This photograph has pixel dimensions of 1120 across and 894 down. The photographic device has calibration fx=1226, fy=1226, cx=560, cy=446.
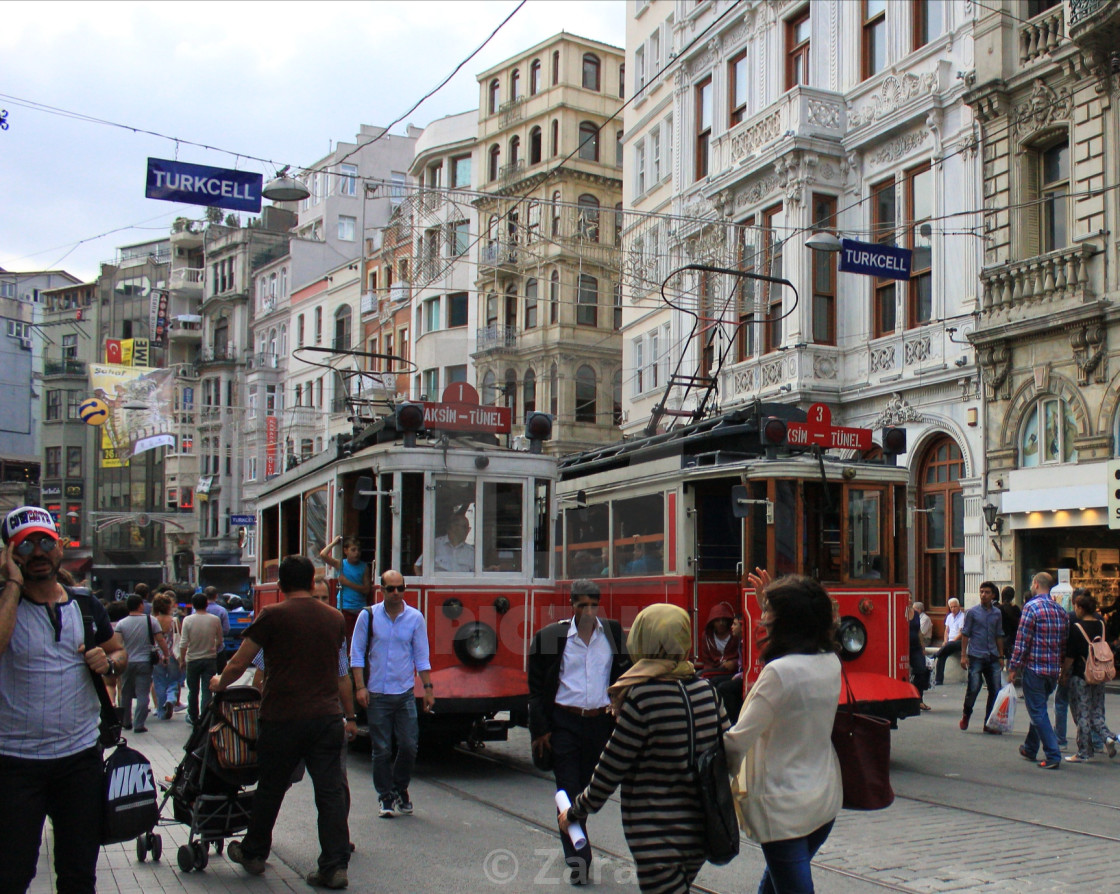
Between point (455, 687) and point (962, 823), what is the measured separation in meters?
4.37

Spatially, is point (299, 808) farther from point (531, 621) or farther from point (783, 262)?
point (783, 262)

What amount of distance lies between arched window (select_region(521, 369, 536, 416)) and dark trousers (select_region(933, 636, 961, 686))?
911 inches

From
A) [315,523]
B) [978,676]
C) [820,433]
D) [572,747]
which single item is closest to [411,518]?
[315,523]

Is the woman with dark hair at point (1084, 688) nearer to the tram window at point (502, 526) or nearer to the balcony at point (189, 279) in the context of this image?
the tram window at point (502, 526)

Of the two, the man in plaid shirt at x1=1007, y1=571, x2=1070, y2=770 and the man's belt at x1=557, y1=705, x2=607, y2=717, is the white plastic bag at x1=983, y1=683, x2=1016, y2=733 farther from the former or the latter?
the man's belt at x1=557, y1=705, x2=607, y2=717

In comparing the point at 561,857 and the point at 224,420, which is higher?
the point at 224,420

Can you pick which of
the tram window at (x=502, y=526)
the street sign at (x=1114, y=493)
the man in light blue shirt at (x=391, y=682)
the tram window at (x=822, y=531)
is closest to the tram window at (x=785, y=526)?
the tram window at (x=822, y=531)

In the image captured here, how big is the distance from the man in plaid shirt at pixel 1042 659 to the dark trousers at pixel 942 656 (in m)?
5.80

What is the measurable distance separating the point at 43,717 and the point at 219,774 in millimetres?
2325

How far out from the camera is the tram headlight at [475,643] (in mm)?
11148

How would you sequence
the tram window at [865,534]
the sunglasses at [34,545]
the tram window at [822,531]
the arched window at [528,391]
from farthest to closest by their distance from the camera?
the arched window at [528,391], the tram window at [865,534], the tram window at [822,531], the sunglasses at [34,545]

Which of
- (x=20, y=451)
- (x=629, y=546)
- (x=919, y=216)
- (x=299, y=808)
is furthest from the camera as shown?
(x=20, y=451)

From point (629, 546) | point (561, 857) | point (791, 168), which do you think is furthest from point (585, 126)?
point (561, 857)

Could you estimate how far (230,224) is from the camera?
2869 inches
